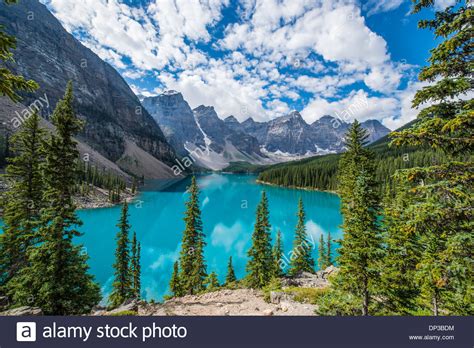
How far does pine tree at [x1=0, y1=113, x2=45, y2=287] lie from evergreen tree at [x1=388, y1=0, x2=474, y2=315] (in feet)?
62.3

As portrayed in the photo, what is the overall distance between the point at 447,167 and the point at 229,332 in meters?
7.52

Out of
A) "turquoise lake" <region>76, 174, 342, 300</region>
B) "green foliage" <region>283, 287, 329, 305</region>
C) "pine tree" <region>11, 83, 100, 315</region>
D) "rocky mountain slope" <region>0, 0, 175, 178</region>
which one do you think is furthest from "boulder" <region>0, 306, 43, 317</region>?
"rocky mountain slope" <region>0, 0, 175, 178</region>

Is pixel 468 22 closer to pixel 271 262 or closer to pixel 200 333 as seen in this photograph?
pixel 200 333

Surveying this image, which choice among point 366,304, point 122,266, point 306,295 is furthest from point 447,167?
point 122,266

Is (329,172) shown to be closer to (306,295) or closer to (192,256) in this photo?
(192,256)

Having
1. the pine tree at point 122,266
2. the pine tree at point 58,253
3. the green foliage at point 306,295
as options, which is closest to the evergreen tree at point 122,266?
the pine tree at point 122,266

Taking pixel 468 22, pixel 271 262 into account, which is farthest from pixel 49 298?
pixel 468 22

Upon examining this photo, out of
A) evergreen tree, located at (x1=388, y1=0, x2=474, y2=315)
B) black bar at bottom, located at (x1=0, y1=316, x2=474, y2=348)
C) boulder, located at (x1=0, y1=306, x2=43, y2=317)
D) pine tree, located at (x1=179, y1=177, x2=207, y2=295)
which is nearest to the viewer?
evergreen tree, located at (x1=388, y1=0, x2=474, y2=315)

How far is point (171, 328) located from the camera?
5.95 meters

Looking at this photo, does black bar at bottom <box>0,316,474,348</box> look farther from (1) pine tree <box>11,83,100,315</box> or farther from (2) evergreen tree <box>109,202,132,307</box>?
(2) evergreen tree <box>109,202,132,307</box>

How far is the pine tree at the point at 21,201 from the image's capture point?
13195 mm

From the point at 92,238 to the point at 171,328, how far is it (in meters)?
45.7

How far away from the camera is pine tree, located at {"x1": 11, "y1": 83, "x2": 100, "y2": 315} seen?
410 inches

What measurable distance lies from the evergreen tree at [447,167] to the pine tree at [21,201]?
18987 millimetres
